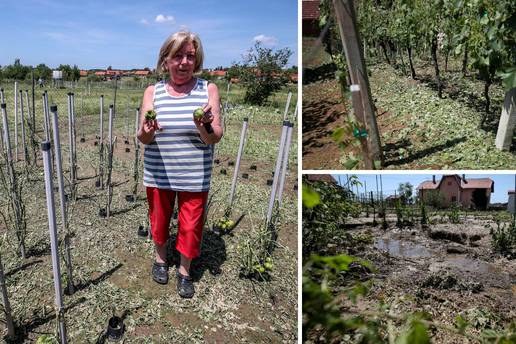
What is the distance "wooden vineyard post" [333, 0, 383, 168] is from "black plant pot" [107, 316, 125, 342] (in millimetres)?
1742

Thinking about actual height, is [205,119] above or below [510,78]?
below

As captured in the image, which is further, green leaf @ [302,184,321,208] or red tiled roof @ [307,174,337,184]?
red tiled roof @ [307,174,337,184]

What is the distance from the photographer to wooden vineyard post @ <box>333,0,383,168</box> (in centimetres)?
209

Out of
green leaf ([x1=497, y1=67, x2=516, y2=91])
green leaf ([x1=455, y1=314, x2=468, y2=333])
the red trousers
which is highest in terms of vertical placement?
green leaf ([x1=497, y1=67, x2=516, y2=91])

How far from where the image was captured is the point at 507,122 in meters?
3.35

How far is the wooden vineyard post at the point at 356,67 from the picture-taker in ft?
6.86

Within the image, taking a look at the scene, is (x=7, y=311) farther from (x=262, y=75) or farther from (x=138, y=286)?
(x=262, y=75)

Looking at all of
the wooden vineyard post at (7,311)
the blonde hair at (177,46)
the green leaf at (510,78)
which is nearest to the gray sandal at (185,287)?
the wooden vineyard post at (7,311)

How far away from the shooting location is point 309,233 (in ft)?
8.15


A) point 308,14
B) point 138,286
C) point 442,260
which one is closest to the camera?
point 138,286

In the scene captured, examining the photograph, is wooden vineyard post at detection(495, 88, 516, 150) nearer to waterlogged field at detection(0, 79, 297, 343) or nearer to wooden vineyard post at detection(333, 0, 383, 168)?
wooden vineyard post at detection(333, 0, 383, 168)

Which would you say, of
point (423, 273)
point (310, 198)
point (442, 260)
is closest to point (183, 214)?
point (310, 198)

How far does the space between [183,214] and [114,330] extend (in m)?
0.75

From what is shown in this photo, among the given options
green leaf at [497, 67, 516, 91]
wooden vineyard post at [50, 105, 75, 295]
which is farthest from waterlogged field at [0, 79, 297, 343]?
green leaf at [497, 67, 516, 91]
